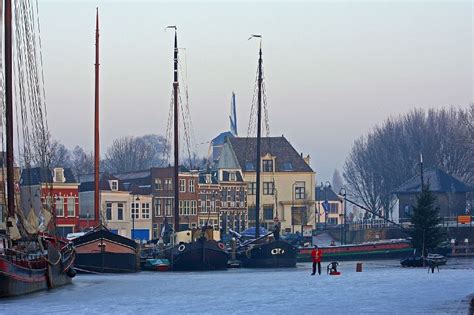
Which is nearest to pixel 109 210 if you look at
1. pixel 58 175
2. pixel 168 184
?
pixel 168 184

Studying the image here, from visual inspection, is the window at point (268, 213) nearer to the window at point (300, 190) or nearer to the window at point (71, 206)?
the window at point (300, 190)

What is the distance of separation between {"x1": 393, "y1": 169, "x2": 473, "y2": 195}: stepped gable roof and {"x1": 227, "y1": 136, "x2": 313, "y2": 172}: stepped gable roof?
731 inches

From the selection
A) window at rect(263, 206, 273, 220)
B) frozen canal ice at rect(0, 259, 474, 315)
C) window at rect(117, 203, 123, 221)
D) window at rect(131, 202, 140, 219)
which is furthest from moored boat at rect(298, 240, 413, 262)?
window at rect(263, 206, 273, 220)

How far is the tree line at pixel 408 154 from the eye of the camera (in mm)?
143125

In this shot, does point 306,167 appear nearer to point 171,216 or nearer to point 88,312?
point 171,216

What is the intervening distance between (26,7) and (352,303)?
85.9 feet

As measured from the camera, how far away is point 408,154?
14950 cm

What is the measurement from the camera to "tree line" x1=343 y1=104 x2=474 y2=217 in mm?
143125

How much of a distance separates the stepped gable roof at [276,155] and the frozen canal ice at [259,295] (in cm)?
7264

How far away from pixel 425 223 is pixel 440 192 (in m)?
37.8

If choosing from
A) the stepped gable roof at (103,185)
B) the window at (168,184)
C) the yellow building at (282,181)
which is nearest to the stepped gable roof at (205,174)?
the window at (168,184)

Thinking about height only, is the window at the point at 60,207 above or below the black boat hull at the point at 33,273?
above

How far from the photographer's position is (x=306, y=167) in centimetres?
15275

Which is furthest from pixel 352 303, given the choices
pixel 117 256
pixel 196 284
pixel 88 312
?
pixel 117 256
